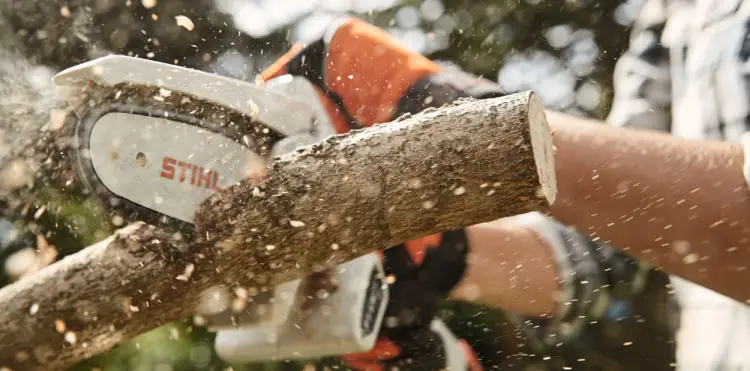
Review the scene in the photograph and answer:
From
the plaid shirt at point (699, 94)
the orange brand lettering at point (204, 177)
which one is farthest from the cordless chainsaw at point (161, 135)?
the plaid shirt at point (699, 94)

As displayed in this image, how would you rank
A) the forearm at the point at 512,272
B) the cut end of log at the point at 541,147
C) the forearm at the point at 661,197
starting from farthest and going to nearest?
the forearm at the point at 512,272 < the forearm at the point at 661,197 < the cut end of log at the point at 541,147

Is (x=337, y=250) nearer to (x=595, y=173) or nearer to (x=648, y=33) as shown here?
(x=595, y=173)

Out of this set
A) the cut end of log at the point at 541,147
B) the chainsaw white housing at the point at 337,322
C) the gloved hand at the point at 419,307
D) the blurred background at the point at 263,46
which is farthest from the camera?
the blurred background at the point at 263,46

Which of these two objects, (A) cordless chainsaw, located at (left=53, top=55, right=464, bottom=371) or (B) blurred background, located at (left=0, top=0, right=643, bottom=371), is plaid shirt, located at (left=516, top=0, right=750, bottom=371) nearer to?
(B) blurred background, located at (left=0, top=0, right=643, bottom=371)

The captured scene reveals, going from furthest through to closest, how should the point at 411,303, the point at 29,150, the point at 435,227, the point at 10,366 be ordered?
1. the point at 29,150
2. the point at 411,303
3. the point at 10,366
4. the point at 435,227

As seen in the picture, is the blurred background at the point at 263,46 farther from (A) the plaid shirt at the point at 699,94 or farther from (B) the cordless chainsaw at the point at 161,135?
(B) the cordless chainsaw at the point at 161,135

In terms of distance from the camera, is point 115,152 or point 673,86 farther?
point 673,86

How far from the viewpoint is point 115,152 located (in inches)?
32.0

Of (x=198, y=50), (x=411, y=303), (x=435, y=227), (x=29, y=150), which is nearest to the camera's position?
(x=435, y=227)

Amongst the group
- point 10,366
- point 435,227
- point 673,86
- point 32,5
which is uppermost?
point 673,86

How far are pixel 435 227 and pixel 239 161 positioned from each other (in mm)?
308

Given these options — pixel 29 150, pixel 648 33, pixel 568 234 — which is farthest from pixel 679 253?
pixel 29 150

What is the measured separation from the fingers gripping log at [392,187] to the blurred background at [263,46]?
4.39 feet

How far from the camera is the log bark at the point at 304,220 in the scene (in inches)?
→ 26.2
